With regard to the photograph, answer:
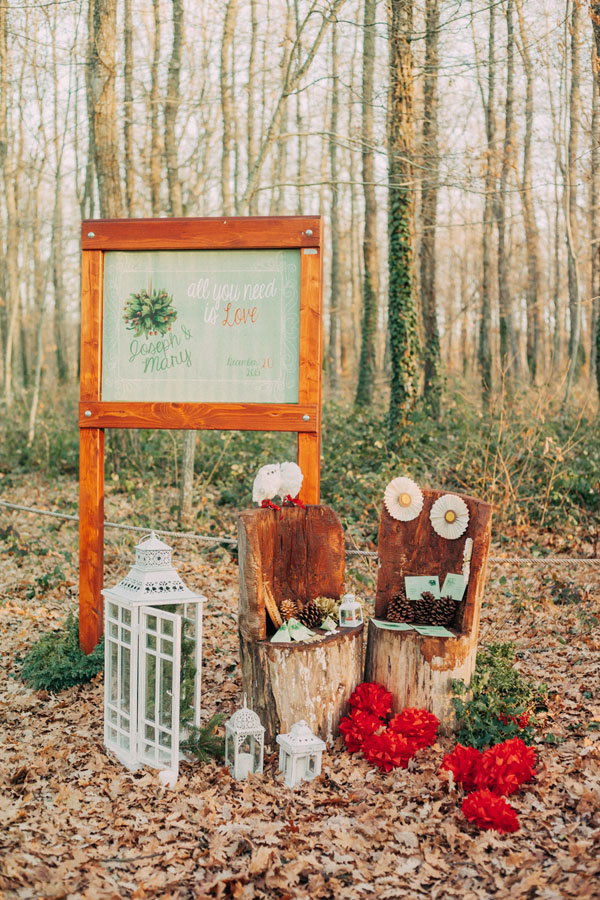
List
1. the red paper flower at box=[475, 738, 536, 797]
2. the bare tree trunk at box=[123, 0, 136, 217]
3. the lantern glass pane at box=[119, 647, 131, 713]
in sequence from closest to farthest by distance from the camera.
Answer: the red paper flower at box=[475, 738, 536, 797] < the lantern glass pane at box=[119, 647, 131, 713] < the bare tree trunk at box=[123, 0, 136, 217]

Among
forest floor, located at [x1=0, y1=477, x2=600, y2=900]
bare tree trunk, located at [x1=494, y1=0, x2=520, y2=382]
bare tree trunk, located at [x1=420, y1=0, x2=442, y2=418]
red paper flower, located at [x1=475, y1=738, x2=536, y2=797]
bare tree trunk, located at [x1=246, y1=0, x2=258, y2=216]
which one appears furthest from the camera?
bare tree trunk, located at [x1=246, y1=0, x2=258, y2=216]

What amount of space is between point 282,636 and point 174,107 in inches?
492

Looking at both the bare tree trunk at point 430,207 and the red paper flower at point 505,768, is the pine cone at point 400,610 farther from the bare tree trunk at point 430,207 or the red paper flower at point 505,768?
the bare tree trunk at point 430,207

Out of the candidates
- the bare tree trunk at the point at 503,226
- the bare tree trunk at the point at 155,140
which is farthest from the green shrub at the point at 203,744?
the bare tree trunk at the point at 155,140

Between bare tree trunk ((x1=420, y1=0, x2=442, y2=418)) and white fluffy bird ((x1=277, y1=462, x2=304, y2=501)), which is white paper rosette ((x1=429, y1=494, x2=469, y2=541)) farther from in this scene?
bare tree trunk ((x1=420, y1=0, x2=442, y2=418))

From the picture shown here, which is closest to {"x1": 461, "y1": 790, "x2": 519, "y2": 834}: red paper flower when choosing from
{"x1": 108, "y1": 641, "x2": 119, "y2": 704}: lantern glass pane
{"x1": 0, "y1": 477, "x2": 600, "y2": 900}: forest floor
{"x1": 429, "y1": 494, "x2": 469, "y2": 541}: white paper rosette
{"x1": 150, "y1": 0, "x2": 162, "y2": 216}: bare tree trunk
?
{"x1": 0, "y1": 477, "x2": 600, "y2": 900}: forest floor

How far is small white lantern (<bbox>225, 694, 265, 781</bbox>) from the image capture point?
14.0ft

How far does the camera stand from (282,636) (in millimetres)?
4590

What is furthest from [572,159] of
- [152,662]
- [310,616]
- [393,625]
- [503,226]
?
[152,662]

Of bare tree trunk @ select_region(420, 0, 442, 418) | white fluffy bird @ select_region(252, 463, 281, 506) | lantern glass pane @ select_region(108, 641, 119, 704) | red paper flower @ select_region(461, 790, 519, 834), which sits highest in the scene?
bare tree trunk @ select_region(420, 0, 442, 418)

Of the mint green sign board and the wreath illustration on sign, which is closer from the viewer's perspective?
the mint green sign board

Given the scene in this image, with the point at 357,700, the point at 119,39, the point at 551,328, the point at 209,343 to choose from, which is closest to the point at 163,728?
the point at 357,700

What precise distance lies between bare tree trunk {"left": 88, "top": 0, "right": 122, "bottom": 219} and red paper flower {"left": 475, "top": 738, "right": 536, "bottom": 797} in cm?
842

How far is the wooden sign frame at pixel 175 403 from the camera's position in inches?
213
